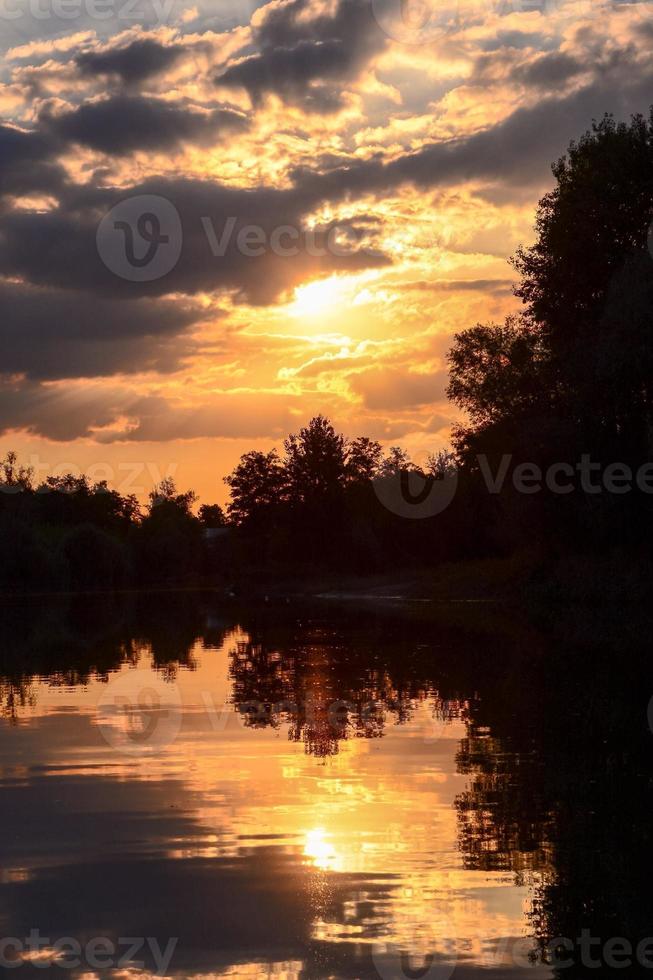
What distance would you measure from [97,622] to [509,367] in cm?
2904

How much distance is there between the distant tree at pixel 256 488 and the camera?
127 m

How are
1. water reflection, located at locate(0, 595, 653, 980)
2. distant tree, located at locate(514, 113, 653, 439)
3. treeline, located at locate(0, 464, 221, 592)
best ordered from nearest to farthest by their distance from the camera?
water reflection, located at locate(0, 595, 653, 980), distant tree, located at locate(514, 113, 653, 439), treeline, located at locate(0, 464, 221, 592)

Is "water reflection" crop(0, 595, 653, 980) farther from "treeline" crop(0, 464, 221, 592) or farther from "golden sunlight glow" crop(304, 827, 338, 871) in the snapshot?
"treeline" crop(0, 464, 221, 592)

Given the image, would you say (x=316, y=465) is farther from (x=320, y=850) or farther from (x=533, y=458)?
(x=320, y=850)

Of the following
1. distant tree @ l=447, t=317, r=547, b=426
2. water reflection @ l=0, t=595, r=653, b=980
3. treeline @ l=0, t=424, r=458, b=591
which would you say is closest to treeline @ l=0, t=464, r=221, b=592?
treeline @ l=0, t=424, r=458, b=591

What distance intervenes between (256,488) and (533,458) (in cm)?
8207

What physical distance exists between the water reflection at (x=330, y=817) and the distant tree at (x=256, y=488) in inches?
4015

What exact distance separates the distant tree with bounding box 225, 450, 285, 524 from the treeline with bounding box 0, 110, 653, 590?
31cm

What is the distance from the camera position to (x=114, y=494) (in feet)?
603

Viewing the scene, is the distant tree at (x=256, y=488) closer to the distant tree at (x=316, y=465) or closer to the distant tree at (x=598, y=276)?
the distant tree at (x=316, y=465)

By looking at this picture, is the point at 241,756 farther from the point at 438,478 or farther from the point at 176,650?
the point at 438,478

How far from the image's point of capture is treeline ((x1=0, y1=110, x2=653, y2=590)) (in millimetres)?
44250

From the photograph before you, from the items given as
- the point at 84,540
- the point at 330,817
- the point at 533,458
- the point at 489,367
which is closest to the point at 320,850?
the point at 330,817

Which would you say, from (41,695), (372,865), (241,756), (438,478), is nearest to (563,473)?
(41,695)
